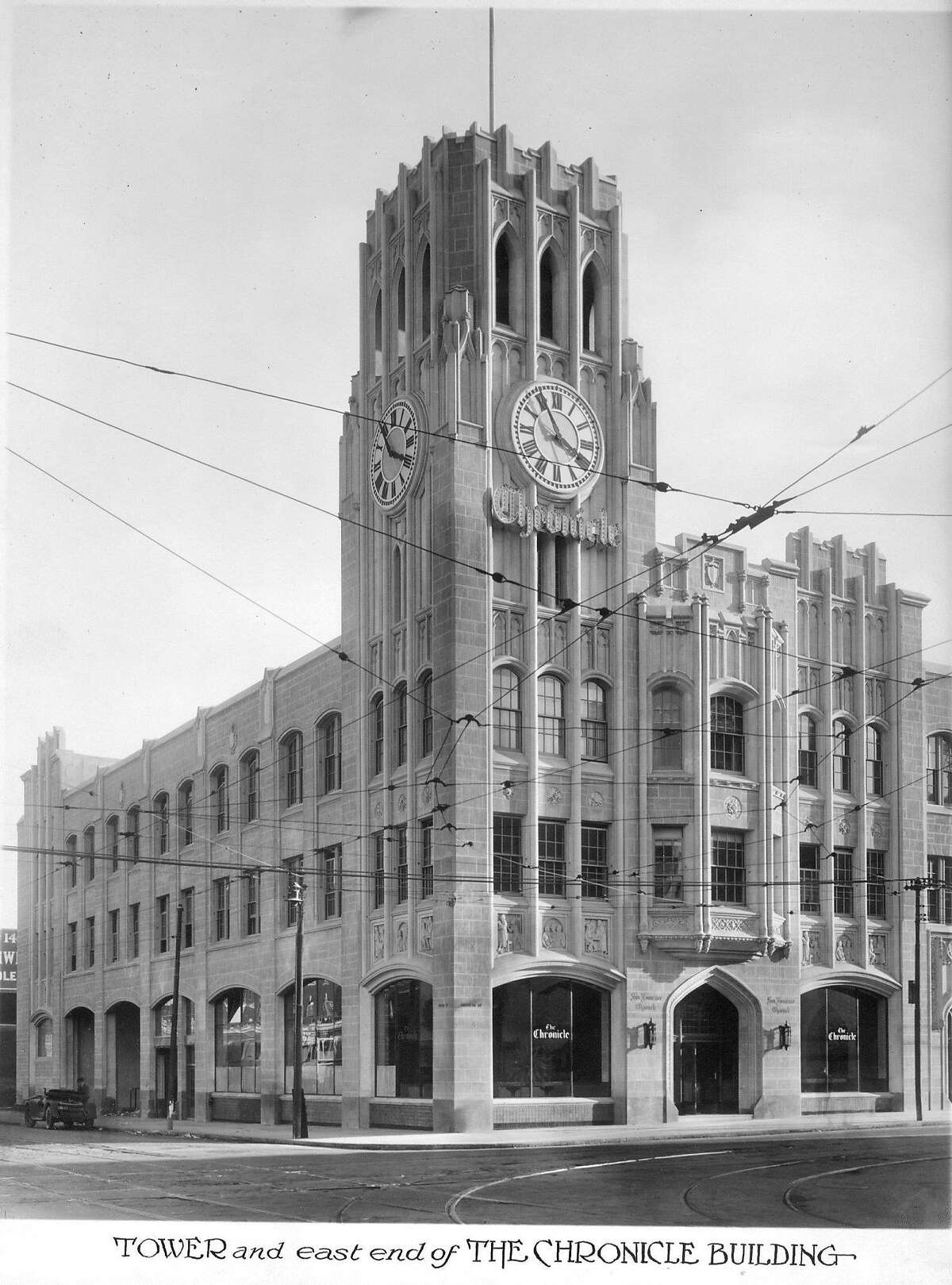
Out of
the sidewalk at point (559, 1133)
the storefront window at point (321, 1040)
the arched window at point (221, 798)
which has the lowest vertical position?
the sidewalk at point (559, 1133)

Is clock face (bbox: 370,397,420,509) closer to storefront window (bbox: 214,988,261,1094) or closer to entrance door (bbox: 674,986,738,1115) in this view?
entrance door (bbox: 674,986,738,1115)

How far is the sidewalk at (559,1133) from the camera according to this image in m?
36.0

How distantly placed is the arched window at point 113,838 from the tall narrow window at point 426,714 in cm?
2403

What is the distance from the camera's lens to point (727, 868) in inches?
1742

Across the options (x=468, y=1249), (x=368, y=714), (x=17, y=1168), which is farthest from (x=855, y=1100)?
(x=468, y=1249)

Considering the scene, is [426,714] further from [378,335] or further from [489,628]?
[378,335]

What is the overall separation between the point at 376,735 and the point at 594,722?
614cm

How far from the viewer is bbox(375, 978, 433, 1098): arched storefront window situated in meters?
41.2

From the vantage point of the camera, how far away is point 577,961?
1641 inches

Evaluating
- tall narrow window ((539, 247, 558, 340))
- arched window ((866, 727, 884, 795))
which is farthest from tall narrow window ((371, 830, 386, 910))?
arched window ((866, 727, 884, 795))

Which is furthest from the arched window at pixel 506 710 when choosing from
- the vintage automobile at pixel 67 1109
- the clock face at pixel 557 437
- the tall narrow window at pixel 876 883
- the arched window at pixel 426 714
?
the vintage automobile at pixel 67 1109

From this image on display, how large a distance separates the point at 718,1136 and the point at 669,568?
15283mm

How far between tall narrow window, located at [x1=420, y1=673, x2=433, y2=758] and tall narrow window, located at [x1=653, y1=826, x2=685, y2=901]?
672 centimetres

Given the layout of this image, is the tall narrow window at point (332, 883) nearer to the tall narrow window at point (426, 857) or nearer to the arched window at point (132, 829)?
the tall narrow window at point (426, 857)
